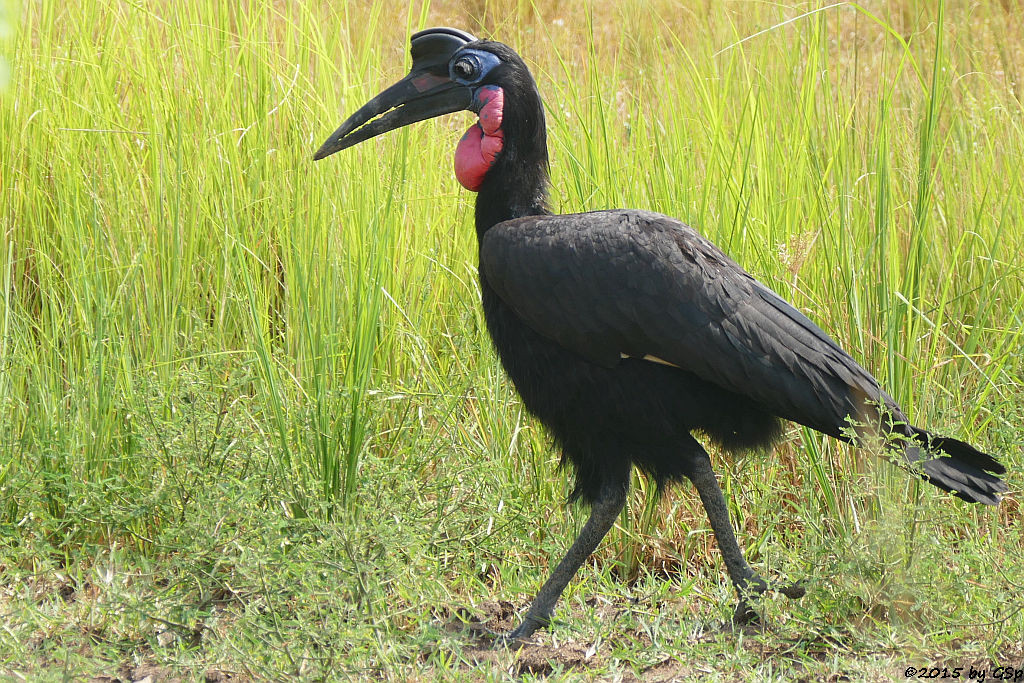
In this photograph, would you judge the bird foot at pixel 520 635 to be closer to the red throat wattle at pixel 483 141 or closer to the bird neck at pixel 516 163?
the bird neck at pixel 516 163

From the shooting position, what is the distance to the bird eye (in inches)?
116

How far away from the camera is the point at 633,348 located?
8.77 ft

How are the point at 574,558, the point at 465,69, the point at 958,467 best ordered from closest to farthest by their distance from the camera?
the point at 958,467 → the point at 574,558 → the point at 465,69

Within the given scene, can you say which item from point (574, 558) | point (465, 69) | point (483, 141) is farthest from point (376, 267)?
point (574, 558)

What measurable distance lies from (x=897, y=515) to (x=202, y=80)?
2.76 meters

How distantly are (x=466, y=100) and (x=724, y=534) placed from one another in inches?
54.2

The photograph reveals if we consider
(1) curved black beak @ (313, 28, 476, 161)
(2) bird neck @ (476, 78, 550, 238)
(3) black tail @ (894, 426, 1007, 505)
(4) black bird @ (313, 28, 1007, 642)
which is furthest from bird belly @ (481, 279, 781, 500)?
(1) curved black beak @ (313, 28, 476, 161)

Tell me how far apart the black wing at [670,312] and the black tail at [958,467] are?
0.35 ft

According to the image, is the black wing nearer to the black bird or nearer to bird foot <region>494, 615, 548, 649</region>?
the black bird

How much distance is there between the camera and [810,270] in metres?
3.48

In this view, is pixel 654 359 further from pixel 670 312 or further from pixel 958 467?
pixel 958 467

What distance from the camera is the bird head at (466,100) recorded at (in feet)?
9.55

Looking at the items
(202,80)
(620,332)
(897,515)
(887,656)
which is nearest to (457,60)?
(620,332)

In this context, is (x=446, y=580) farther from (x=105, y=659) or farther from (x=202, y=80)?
(x=202, y=80)
